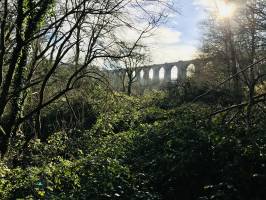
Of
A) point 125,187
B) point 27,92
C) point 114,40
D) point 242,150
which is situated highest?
point 114,40

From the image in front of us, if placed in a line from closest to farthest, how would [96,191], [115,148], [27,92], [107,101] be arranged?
1. [96,191]
2. [115,148]
3. [27,92]
4. [107,101]

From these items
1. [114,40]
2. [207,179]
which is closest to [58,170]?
[207,179]

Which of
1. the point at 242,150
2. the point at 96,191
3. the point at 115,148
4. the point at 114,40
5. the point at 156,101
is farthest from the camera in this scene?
the point at 156,101

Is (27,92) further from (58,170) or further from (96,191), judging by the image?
(96,191)

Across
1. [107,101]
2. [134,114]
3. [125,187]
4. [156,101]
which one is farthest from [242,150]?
[156,101]

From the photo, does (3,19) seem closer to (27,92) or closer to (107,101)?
(27,92)

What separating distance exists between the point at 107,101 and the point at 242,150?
9.20 m

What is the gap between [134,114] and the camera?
23.0 m

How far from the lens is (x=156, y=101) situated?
30.1 m

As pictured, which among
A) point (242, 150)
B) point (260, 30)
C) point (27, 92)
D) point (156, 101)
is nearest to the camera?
point (242, 150)

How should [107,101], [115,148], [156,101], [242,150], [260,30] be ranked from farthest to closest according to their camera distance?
[156,101] < [260,30] < [107,101] < [115,148] < [242,150]

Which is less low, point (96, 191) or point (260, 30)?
point (260, 30)

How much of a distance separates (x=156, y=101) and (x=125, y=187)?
22.0m

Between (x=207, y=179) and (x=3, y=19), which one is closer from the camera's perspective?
(x=207, y=179)
